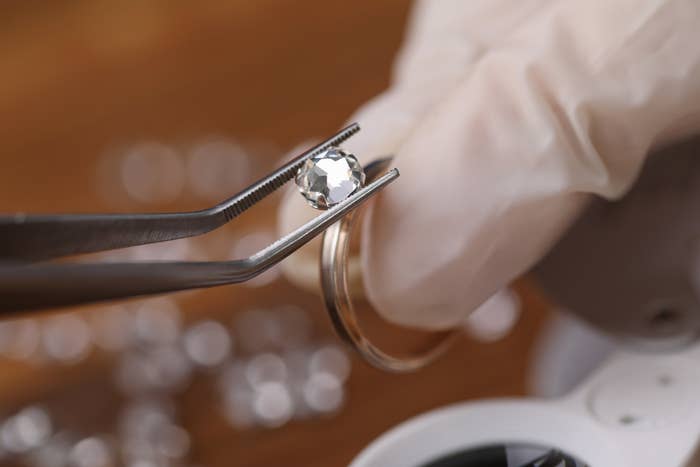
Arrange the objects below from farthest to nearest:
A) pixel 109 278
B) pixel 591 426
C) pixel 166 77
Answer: pixel 166 77, pixel 591 426, pixel 109 278

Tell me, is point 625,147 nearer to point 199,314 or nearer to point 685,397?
point 685,397

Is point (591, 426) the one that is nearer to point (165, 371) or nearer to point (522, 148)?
point (522, 148)

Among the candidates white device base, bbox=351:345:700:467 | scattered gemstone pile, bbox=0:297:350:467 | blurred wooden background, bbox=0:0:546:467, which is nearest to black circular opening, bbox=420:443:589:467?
white device base, bbox=351:345:700:467

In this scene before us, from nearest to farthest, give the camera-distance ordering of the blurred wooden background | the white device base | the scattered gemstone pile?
the white device base → the scattered gemstone pile → the blurred wooden background

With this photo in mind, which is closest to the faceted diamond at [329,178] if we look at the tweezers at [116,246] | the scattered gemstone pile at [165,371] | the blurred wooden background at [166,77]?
the tweezers at [116,246]

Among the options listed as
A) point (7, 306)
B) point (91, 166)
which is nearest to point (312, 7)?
point (91, 166)

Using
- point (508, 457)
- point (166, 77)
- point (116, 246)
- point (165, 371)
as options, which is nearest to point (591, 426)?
point (508, 457)

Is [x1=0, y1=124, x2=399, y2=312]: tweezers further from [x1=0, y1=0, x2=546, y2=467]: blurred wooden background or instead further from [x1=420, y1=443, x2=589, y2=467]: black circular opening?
[x1=0, y1=0, x2=546, y2=467]: blurred wooden background
